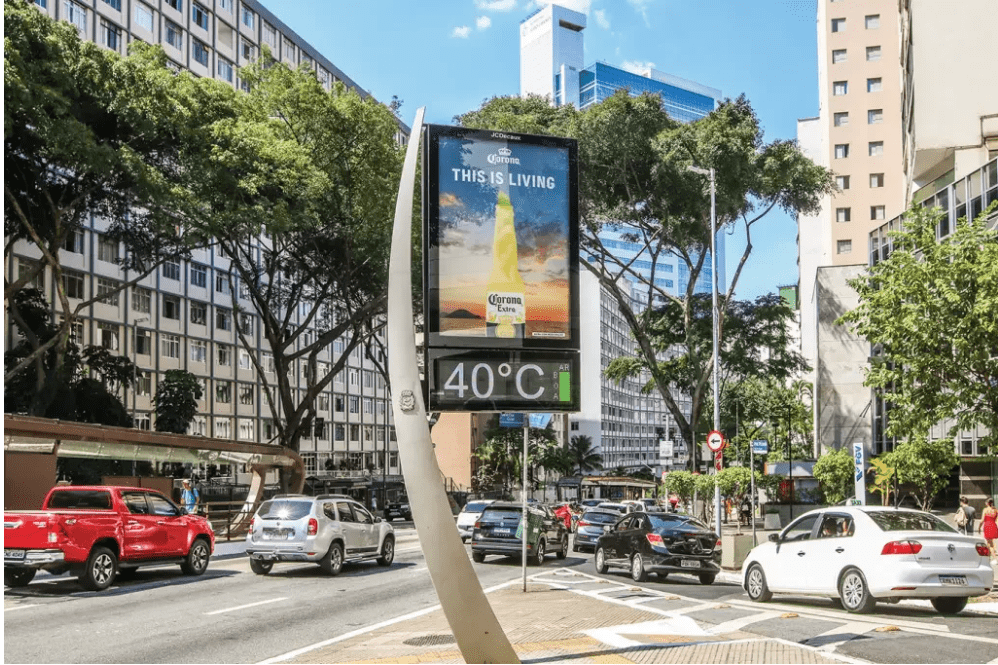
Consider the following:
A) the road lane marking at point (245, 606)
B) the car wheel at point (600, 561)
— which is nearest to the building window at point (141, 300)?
the car wheel at point (600, 561)

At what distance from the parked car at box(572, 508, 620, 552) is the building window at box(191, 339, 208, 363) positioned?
133 feet

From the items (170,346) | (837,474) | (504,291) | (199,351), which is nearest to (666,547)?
(504,291)

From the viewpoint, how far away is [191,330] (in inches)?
2675

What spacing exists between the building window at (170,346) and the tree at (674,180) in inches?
1166

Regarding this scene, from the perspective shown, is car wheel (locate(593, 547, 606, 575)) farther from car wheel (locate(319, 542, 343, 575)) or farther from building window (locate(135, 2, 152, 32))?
building window (locate(135, 2, 152, 32))

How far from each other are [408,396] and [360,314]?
3632cm

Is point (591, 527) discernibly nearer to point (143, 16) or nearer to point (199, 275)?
point (199, 275)

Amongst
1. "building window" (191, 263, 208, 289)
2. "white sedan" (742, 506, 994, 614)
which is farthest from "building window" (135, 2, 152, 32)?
"white sedan" (742, 506, 994, 614)

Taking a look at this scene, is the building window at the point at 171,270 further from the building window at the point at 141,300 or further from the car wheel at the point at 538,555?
the car wheel at the point at 538,555

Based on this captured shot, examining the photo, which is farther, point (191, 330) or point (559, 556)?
point (191, 330)

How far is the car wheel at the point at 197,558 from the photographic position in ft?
71.6

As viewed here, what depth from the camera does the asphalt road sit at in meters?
11.9

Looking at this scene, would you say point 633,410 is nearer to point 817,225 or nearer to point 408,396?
point 817,225

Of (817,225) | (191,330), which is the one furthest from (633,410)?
(191,330)
